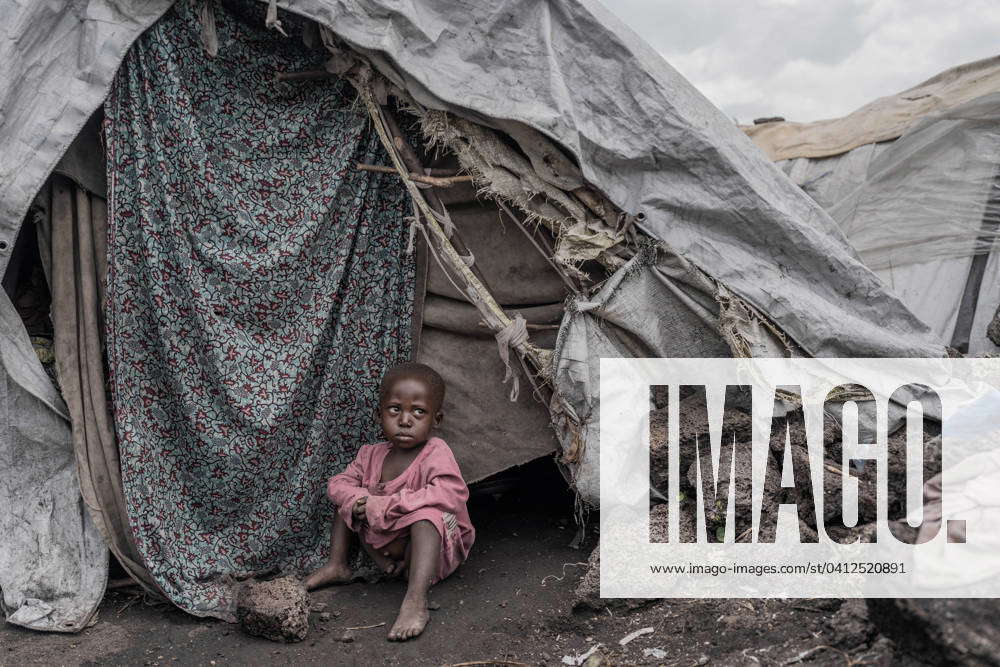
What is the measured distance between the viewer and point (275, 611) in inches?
102

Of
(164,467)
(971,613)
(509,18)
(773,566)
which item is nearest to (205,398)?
(164,467)

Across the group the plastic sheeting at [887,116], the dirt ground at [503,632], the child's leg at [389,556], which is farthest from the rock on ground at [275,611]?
the plastic sheeting at [887,116]

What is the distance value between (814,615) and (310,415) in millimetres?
1892

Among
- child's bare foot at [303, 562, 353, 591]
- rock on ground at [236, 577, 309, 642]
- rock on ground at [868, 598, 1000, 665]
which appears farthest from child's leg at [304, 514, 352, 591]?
rock on ground at [868, 598, 1000, 665]

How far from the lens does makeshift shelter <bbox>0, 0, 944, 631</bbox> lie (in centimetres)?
285

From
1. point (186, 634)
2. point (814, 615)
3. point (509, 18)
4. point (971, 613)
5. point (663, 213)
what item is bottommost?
point (186, 634)

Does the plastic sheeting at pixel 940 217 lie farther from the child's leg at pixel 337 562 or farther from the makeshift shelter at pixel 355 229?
the child's leg at pixel 337 562

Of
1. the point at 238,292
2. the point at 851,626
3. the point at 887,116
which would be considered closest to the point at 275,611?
the point at 238,292

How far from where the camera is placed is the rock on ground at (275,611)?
2605 millimetres

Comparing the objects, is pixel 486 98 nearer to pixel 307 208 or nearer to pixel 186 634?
pixel 307 208

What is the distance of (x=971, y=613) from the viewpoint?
1.67 metres

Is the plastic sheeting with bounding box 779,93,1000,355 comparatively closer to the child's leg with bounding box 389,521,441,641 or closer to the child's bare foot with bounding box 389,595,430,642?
the child's leg with bounding box 389,521,441,641

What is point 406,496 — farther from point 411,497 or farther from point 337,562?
point 337,562

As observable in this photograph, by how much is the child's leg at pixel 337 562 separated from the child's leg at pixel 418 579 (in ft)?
1.02
